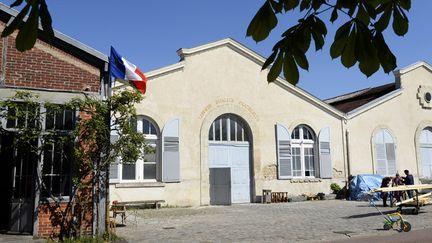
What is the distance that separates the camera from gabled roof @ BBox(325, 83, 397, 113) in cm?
2595

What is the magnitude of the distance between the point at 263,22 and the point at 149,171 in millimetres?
16925

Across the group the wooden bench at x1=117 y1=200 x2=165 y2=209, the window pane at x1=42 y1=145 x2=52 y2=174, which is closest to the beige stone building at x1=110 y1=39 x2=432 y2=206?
the wooden bench at x1=117 y1=200 x2=165 y2=209

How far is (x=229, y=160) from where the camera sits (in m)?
20.6

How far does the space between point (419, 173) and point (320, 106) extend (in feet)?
23.6

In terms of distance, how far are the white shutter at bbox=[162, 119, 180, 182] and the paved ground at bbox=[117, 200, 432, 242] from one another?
156cm

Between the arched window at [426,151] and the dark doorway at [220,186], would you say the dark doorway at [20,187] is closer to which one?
the dark doorway at [220,186]

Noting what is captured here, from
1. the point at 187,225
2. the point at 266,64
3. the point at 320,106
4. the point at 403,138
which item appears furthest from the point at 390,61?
the point at 403,138

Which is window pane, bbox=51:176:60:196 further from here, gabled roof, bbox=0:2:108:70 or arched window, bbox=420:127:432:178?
Result: arched window, bbox=420:127:432:178

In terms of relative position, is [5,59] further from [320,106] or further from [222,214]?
[320,106]

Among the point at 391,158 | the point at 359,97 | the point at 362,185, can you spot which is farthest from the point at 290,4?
the point at 359,97

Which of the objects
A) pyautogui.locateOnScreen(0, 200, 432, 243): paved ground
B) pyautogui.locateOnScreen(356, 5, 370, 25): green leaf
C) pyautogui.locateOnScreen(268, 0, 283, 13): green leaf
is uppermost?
pyautogui.locateOnScreen(268, 0, 283, 13): green leaf

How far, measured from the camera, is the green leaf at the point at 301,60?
7.22ft

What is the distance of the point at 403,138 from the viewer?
24469 mm

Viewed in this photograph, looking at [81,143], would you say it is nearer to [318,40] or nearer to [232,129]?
[318,40]
